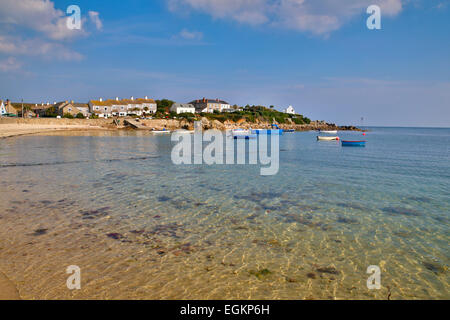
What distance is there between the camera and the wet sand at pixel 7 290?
574 cm

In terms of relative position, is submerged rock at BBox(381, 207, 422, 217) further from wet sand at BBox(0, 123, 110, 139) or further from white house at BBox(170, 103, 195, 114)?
white house at BBox(170, 103, 195, 114)

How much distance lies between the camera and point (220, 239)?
9242 mm

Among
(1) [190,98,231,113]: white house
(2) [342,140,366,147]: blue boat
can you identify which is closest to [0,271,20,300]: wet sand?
(2) [342,140,366,147]: blue boat

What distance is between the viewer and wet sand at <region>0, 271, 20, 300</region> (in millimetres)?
5739

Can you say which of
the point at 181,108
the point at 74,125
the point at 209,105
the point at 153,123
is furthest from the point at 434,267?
the point at 209,105

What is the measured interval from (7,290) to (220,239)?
18.2 feet

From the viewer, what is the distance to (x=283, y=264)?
7.64m

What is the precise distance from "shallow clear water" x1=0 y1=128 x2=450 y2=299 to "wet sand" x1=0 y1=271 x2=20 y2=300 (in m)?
0.18

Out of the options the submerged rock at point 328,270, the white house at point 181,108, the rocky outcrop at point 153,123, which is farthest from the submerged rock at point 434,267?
the white house at point 181,108

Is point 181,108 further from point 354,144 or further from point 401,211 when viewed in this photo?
point 401,211

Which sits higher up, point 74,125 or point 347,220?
point 74,125

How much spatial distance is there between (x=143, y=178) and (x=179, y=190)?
4.55m
